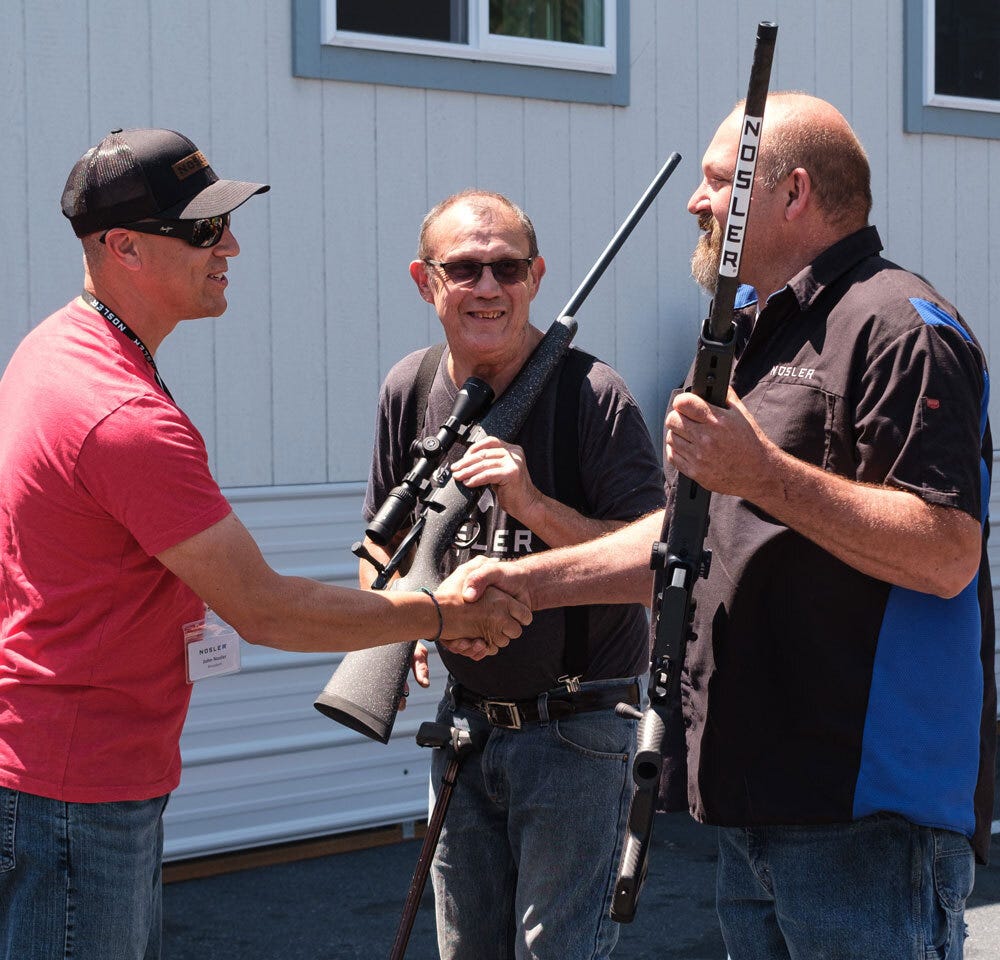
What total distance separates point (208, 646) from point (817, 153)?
1450mm

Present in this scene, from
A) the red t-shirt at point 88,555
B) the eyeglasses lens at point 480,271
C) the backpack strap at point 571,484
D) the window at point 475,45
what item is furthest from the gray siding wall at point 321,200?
the red t-shirt at point 88,555

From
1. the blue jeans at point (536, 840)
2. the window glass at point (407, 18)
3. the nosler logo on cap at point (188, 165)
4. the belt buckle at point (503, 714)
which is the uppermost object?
the window glass at point (407, 18)

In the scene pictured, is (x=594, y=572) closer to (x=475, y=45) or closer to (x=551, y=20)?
(x=475, y=45)

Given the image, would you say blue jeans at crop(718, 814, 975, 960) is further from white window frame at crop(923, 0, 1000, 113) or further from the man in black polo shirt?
white window frame at crop(923, 0, 1000, 113)

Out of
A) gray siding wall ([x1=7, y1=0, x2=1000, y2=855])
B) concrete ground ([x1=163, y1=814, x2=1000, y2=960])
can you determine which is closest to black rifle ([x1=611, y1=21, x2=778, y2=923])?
concrete ground ([x1=163, y1=814, x2=1000, y2=960])

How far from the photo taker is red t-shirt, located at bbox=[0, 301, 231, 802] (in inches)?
101

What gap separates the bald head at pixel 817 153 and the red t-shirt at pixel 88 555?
1.15 meters

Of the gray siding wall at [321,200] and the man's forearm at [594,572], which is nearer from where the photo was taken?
the man's forearm at [594,572]

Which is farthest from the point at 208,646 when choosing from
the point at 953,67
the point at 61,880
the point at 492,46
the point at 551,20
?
the point at 953,67

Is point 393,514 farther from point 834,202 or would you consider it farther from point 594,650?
point 834,202

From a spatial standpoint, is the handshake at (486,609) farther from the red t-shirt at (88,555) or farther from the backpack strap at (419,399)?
the red t-shirt at (88,555)

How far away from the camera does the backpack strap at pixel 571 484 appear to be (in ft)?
10.7

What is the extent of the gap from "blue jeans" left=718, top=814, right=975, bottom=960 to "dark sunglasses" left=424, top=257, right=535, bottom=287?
144 centimetres

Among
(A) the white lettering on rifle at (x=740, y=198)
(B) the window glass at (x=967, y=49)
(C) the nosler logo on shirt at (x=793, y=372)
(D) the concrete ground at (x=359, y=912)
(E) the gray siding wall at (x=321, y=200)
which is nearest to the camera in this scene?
(A) the white lettering on rifle at (x=740, y=198)
